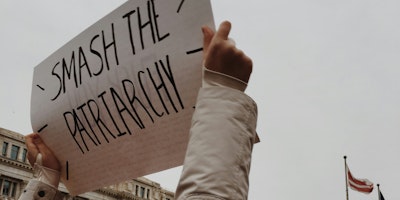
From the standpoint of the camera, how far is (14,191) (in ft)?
125

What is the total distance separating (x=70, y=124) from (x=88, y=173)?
0.86 ft

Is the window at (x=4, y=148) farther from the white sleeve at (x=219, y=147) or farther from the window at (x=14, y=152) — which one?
the white sleeve at (x=219, y=147)

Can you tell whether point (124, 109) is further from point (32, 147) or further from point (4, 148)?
point (4, 148)

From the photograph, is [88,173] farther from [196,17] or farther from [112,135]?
[196,17]

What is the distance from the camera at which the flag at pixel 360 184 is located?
3045 centimetres

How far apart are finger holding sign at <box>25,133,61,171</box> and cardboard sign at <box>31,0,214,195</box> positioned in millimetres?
37

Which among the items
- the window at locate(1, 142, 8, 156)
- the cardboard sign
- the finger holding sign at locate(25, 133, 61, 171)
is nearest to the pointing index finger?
the cardboard sign

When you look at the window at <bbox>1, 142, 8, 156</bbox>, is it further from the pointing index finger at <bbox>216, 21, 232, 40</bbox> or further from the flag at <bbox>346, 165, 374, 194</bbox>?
the pointing index finger at <bbox>216, 21, 232, 40</bbox>

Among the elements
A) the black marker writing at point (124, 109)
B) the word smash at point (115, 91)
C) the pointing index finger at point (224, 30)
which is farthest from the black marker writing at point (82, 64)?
the pointing index finger at point (224, 30)

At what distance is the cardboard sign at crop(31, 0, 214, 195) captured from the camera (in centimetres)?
204

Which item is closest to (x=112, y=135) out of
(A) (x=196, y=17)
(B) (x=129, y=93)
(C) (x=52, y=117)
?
(B) (x=129, y=93)

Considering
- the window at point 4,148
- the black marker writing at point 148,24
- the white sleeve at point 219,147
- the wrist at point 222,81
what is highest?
the window at point 4,148

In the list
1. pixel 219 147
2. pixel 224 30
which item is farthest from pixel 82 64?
pixel 219 147

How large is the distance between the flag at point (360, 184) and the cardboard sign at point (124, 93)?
1173 inches
